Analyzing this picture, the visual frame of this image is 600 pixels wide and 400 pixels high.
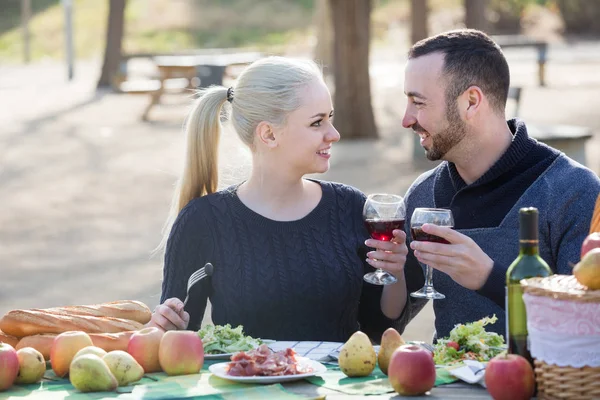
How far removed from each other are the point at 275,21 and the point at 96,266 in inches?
1518

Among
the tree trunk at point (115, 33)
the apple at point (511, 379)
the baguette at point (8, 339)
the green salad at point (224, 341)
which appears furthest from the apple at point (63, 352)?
the tree trunk at point (115, 33)

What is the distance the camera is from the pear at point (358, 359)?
3.10 meters

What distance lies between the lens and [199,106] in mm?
4621

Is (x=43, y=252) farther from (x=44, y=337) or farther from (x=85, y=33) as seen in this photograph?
(x=85, y=33)

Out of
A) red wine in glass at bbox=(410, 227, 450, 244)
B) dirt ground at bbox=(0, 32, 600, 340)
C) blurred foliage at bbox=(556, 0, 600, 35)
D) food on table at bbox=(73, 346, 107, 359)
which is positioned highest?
blurred foliage at bbox=(556, 0, 600, 35)

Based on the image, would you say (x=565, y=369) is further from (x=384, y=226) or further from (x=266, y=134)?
(x=266, y=134)

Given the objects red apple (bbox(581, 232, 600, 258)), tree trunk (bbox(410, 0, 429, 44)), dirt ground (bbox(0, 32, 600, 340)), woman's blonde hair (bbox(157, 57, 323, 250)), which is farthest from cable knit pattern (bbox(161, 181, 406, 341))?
tree trunk (bbox(410, 0, 429, 44))

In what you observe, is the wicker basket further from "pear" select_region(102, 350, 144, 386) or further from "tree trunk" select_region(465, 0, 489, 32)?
"tree trunk" select_region(465, 0, 489, 32)

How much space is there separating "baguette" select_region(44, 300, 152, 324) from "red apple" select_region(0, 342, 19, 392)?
435 millimetres

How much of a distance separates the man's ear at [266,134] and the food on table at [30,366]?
5.06ft

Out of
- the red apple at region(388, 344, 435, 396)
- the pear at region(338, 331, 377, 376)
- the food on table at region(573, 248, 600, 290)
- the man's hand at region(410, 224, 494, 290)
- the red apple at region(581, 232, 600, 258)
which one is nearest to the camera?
the food on table at region(573, 248, 600, 290)

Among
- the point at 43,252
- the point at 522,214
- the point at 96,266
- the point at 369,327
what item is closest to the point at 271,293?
the point at 369,327

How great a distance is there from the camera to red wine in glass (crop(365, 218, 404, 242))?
3.74 metres

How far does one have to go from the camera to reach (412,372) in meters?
2.87
